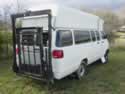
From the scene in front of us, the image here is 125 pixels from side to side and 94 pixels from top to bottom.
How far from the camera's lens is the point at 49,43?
5309 millimetres

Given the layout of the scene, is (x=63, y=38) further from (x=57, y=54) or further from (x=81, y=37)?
(x=81, y=37)

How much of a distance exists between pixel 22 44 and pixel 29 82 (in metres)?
1.56

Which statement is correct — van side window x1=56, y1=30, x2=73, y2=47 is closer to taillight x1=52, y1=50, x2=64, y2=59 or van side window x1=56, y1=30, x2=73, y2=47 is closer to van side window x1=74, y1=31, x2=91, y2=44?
taillight x1=52, y1=50, x2=64, y2=59


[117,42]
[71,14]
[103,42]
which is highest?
[71,14]

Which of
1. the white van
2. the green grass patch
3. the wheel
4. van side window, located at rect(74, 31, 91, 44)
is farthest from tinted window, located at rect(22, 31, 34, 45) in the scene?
the wheel

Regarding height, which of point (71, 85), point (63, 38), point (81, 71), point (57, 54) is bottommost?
point (71, 85)

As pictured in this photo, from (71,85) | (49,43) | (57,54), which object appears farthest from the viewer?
(71,85)

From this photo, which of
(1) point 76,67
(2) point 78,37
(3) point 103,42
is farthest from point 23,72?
(3) point 103,42

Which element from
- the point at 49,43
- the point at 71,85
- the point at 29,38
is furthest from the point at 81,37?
the point at 29,38

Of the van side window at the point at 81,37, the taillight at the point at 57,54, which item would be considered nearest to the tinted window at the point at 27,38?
the taillight at the point at 57,54

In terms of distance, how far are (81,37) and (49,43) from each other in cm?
208

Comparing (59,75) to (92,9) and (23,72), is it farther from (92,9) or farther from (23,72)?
(92,9)

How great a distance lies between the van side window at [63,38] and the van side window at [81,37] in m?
0.46

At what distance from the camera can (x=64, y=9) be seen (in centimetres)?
585
